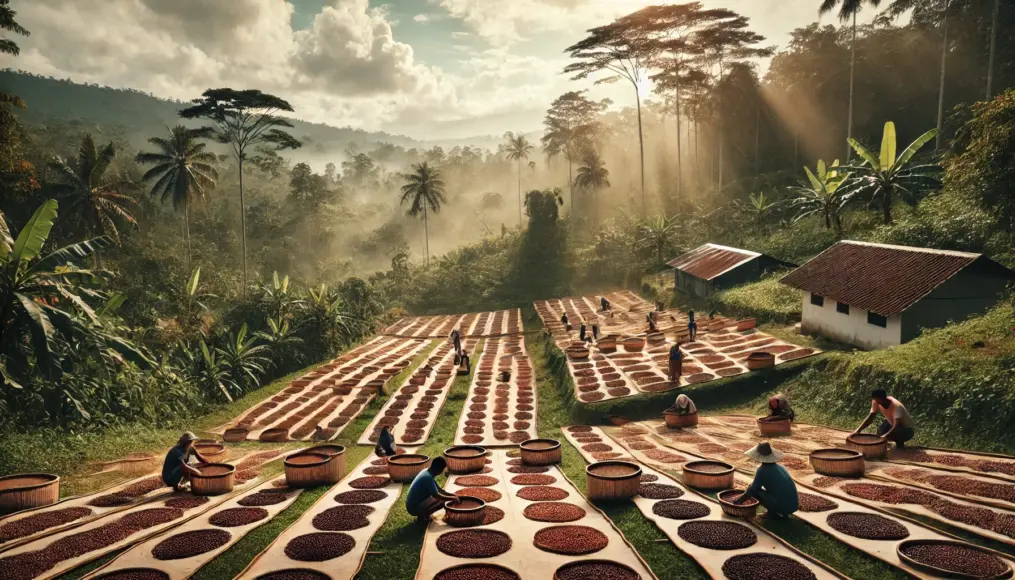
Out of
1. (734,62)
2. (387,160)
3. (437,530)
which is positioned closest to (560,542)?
(437,530)

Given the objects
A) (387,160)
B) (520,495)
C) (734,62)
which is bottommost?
(520,495)

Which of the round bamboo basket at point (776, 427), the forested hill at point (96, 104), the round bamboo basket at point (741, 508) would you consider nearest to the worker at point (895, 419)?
the round bamboo basket at point (776, 427)

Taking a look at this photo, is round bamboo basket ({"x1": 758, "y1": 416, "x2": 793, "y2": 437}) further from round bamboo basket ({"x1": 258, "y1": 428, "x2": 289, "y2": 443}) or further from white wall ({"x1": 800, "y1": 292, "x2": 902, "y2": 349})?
round bamboo basket ({"x1": 258, "y1": 428, "x2": 289, "y2": 443})

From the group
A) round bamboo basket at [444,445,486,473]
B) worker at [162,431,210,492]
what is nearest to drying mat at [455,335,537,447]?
round bamboo basket at [444,445,486,473]

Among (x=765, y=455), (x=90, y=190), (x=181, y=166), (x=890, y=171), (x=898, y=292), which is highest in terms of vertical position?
(x=181, y=166)

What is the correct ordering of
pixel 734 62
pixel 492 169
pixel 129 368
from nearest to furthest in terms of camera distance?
pixel 129 368, pixel 734 62, pixel 492 169

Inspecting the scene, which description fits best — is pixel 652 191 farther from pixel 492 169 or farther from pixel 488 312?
pixel 492 169

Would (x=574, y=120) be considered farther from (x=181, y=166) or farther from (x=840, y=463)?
(x=840, y=463)

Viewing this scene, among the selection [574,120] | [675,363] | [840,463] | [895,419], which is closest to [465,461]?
[840,463]
